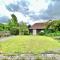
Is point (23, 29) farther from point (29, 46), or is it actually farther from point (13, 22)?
point (29, 46)

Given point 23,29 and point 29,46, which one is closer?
point 29,46

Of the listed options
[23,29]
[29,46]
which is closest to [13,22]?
[23,29]

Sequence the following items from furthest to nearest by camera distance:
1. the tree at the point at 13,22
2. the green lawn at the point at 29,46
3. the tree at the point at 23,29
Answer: the tree at the point at 13,22 < the tree at the point at 23,29 < the green lawn at the point at 29,46

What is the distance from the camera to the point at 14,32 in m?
20.2

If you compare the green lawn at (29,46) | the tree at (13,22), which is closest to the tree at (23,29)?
the tree at (13,22)

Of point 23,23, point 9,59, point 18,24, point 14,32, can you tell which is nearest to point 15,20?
point 18,24

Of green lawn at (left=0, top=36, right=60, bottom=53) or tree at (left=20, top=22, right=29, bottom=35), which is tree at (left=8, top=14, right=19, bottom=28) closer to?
tree at (left=20, top=22, right=29, bottom=35)

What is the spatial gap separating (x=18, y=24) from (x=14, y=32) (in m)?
4.00

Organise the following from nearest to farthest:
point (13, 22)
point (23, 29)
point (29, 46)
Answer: point (29, 46)
point (23, 29)
point (13, 22)

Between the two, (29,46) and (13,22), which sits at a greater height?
(13,22)

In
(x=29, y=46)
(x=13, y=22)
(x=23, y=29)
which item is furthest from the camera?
(x=13, y=22)

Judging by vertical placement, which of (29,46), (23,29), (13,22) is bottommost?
(29,46)

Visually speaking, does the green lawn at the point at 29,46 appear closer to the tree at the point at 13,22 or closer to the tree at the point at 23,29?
the tree at the point at 23,29

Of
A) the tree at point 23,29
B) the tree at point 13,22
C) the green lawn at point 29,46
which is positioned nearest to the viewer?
the green lawn at point 29,46
